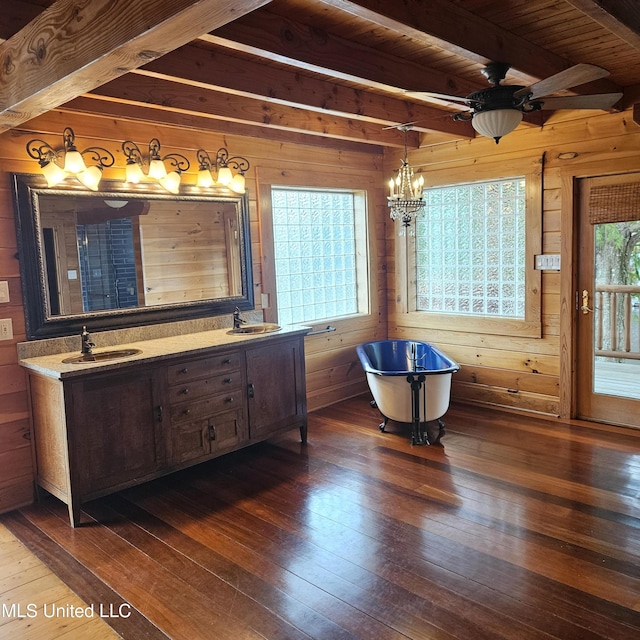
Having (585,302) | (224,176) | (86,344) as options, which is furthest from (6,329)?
(585,302)

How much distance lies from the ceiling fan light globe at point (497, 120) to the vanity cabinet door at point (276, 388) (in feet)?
6.44

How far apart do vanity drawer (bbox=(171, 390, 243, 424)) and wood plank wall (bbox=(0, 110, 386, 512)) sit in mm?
861

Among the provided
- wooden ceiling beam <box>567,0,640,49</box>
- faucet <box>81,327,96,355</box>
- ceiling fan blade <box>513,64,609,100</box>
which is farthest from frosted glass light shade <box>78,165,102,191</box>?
wooden ceiling beam <box>567,0,640,49</box>

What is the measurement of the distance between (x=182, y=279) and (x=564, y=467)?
110 inches

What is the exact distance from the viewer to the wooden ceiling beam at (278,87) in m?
2.74

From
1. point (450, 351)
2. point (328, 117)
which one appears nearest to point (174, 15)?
point (328, 117)

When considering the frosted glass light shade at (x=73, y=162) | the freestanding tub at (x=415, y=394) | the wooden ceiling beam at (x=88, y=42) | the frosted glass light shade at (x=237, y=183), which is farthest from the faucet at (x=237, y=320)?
the wooden ceiling beam at (x=88, y=42)

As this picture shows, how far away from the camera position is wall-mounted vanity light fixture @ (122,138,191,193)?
3529 mm

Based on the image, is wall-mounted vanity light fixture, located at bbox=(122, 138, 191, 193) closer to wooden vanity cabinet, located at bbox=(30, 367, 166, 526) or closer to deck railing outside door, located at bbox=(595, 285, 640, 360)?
wooden vanity cabinet, located at bbox=(30, 367, 166, 526)

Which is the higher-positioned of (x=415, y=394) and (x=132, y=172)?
(x=132, y=172)

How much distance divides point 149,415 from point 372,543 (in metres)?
1.43

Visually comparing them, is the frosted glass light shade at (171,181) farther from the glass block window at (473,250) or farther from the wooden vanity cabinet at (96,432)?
the glass block window at (473,250)

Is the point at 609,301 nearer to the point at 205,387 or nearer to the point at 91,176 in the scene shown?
the point at 205,387

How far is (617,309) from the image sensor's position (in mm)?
4184
